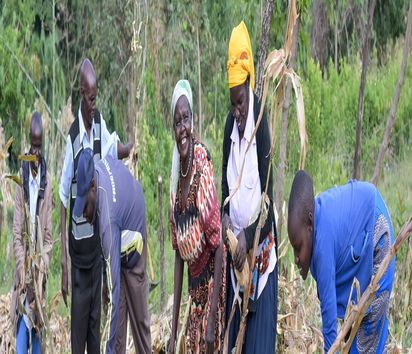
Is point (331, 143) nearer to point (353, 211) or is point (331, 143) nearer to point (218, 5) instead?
point (218, 5)

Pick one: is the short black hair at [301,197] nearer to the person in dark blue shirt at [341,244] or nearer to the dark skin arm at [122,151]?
the person in dark blue shirt at [341,244]

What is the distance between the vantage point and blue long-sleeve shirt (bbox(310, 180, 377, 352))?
4.30 metres

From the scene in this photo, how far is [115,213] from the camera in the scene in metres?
5.86

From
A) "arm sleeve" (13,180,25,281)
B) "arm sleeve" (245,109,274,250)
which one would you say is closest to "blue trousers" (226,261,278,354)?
"arm sleeve" (245,109,274,250)

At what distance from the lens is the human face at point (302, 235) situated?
14.1 feet

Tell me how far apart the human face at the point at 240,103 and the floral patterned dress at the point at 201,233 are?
0.26m

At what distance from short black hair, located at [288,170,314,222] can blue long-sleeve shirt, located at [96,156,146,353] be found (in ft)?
5.16

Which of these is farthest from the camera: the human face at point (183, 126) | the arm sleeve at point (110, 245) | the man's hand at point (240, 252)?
the arm sleeve at point (110, 245)

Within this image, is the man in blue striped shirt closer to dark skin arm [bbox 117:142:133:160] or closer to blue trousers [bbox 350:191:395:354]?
dark skin arm [bbox 117:142:133:160]

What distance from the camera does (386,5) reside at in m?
14.2

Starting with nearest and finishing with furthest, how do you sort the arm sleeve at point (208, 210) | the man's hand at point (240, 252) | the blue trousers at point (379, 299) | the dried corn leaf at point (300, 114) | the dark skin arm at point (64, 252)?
the dried corn leaf at point (300, 114) < the blue trousers at point (379, 299) < the man's hand at point (240, 252) < the arm sleeve at point (208, 210) < the dark skin arm at point (64, 252)

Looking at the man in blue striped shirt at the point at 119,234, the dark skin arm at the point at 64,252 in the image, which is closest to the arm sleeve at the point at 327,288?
the man in blue striped shirt at the point at 119,234

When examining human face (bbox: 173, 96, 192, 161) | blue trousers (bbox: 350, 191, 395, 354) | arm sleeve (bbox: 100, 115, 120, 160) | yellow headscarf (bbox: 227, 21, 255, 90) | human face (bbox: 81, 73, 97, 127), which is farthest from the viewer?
arm sleeve (bbox: 100, 115, 120, 160)

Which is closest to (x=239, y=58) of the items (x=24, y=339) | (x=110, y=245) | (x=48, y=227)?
(x=110, y=245)
